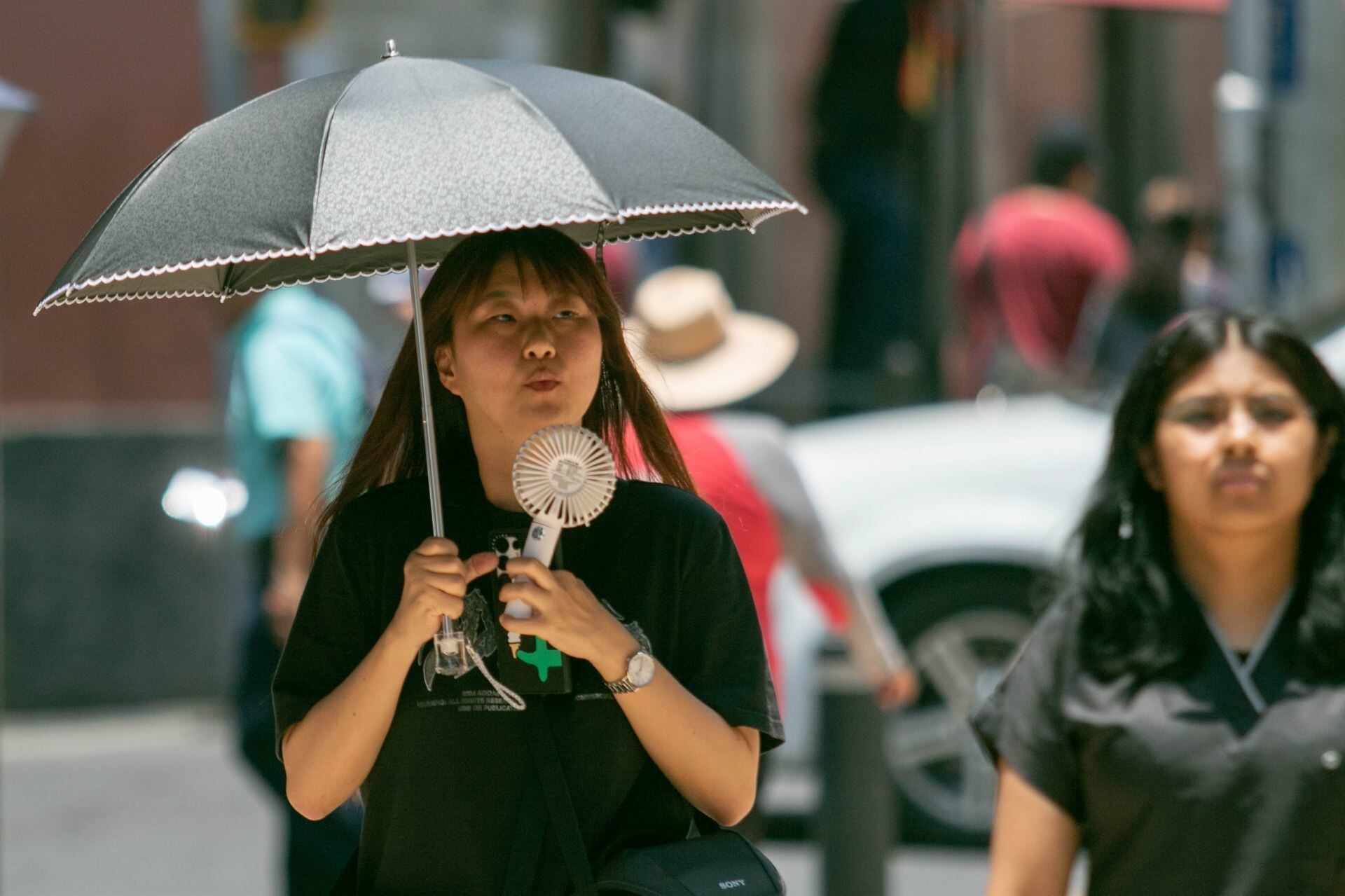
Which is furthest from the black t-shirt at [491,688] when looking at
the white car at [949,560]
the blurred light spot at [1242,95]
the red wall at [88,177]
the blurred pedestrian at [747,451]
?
the red wall at [88,177]

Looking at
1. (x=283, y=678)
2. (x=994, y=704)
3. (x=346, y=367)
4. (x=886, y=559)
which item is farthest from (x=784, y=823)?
(x=283, y=678)

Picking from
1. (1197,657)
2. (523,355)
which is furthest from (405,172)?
(1197,657)

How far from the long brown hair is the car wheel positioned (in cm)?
419

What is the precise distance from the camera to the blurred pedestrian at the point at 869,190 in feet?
36.2

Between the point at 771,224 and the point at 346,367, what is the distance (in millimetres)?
6142

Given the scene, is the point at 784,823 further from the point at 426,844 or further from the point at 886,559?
the point at 426,844

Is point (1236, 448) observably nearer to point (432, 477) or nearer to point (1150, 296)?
point (432, 477)

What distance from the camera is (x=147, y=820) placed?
25.5 feet

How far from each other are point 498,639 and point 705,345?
2.80m

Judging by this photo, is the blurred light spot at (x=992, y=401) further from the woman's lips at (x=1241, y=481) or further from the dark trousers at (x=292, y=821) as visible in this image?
the woman's lips at (x=1241, y=481)

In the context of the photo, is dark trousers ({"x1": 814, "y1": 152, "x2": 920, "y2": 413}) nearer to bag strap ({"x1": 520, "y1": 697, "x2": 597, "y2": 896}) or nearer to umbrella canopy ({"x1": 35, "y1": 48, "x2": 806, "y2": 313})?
umbrella canopy ({"x1": 35, "y1": 48, "x2": 806, "y2": 313})

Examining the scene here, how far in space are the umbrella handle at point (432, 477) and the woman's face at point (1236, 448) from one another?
1.31 metres

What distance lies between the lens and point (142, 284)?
277 cm

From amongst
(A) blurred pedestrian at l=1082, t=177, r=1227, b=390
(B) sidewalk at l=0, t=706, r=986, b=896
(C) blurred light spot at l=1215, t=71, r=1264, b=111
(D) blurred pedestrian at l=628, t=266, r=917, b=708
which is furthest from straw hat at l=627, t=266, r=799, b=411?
(A) blurred pedestrian at l=1082, t=177, r=1227, b=390
